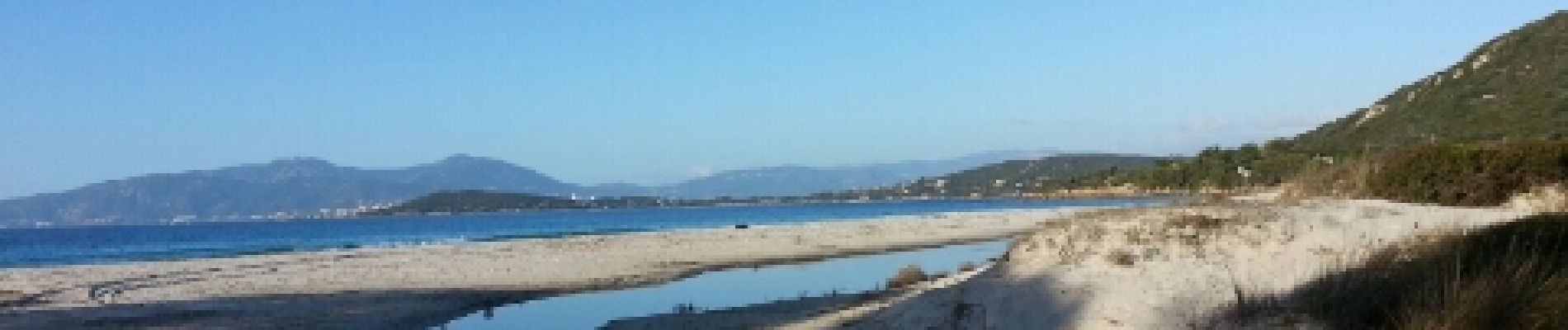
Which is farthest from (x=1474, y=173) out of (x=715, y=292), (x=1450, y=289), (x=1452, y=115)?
(x=1452, y=115)

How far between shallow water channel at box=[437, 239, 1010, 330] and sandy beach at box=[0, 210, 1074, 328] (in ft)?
3.59

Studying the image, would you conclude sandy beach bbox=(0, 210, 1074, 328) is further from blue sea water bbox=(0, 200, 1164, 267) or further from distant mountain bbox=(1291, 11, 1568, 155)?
distant mountain bbox=(1291, 11, 1568, 155)

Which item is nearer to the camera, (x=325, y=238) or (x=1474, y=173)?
(x=1474, y=173)

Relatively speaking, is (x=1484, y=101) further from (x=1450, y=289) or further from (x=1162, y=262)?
(x=1450, y=289)

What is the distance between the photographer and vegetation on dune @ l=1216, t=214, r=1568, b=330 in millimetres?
7441

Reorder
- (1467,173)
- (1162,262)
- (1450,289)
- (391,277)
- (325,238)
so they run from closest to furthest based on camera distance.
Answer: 1. (1450,289)
2. (1162,262)
3. (1467,173)
4. (391,277)
5. (325,238)

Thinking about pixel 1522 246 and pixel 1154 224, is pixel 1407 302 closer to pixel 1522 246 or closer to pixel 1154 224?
pixel 1522 246

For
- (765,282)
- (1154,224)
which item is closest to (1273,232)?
(1154,224)

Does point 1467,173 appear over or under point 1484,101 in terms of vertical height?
under

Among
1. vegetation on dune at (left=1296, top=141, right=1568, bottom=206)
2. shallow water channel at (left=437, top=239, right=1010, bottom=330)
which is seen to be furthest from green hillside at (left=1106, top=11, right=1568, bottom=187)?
vegetation on dune at (left=1296, top=141, right=1568, bottom=206)

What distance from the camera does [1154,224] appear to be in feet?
47.1

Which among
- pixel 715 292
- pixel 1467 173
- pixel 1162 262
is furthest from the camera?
pixel 715 292

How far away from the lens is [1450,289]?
7957 millimetres

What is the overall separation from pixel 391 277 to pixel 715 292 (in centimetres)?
1183
